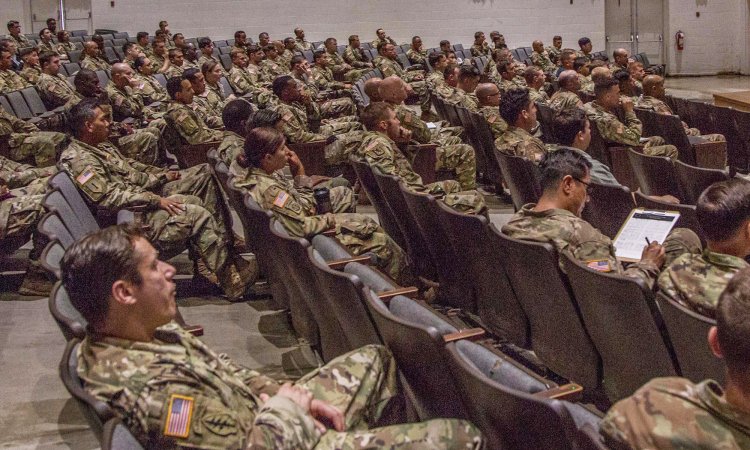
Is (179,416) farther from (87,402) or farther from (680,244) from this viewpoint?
(680,244)

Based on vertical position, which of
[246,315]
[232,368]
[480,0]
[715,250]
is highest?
[480,0]

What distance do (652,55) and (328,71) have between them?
7624 mm

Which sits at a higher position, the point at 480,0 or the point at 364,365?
the point at 480,0

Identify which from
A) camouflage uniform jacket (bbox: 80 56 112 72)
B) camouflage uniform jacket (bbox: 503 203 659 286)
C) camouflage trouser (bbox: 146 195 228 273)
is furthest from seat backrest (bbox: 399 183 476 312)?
camouflage uniform jacket (bbox: 80 56 112 72)

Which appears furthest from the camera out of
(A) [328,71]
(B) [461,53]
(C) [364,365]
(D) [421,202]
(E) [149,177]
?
(B) [461,53]

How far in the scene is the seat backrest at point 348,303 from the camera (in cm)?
226

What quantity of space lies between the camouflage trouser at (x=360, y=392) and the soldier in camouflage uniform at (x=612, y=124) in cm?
416

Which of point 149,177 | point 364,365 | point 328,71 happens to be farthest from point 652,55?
point 364,365

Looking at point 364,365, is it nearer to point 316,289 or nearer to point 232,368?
point 232,368

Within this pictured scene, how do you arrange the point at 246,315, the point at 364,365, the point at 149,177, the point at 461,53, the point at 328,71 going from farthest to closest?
the point at 461,53 < the point at 328,71 < the point at 149,177 < the point at 246,315 < the point at 364,365

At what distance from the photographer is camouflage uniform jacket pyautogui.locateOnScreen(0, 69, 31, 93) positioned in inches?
342

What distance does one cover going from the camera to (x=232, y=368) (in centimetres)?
214

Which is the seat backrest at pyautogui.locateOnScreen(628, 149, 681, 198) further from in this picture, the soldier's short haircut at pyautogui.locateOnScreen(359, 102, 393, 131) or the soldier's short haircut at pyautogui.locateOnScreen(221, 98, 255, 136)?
the soldier's short haircut at pyautogui.locateOnScreen(221, 98, 255, 136)

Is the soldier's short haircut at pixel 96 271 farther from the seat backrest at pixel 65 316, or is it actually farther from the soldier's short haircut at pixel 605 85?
the soldier's short haircut at pixel 605 85
